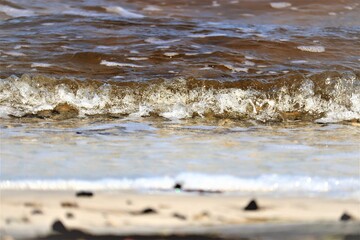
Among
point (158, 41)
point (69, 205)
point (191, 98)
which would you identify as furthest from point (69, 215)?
point (158, 41)

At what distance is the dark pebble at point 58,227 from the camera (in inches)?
79.8

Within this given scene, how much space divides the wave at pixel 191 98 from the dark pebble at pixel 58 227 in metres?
1.85

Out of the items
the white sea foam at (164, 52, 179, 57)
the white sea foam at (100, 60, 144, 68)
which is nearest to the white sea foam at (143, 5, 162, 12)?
the white sea foam at (164, 52, 179, 57)

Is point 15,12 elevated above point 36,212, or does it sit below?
above

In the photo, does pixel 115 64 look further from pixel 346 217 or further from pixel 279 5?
pixel 346 217

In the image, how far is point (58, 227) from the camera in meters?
2.04

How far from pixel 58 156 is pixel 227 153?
1.90ft

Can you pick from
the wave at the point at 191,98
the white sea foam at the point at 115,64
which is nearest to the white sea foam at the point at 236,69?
Result: the wave at the point at 191,98

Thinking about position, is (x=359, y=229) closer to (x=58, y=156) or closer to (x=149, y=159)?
(x=149, y=159)

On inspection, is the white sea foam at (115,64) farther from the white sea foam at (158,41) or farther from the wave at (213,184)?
the wave at (213,184)

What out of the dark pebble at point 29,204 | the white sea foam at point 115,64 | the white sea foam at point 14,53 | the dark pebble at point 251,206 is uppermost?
the white sea foam at point 14,53

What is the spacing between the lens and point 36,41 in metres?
5.50

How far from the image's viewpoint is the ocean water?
8.28 ft

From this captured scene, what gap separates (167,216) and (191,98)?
2115mm
